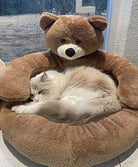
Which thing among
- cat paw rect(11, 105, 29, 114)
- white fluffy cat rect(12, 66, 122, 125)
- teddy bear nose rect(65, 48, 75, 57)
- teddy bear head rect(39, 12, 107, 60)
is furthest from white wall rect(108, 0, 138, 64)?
cat paw rect(11, 105, 29, 114)

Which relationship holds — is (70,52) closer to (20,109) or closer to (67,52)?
(67,52)

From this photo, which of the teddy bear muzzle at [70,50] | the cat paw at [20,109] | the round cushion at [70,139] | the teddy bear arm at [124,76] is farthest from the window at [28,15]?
the round cushion at [70,139]

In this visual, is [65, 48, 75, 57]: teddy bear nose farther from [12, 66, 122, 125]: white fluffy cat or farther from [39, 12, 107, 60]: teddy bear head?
[12, 66, 122, 125]: white fluffy cat

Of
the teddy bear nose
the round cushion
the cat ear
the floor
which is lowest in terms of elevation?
the floor

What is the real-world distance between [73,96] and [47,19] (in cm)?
59

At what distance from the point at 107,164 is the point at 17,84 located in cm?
74

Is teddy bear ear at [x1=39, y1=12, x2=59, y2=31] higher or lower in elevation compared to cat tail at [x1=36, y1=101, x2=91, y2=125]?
higher

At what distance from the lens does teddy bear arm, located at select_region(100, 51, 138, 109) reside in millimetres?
981

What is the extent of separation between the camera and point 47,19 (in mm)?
1107

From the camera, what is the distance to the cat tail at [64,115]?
2.91 ft

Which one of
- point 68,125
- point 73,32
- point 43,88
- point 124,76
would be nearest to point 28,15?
point 73,32

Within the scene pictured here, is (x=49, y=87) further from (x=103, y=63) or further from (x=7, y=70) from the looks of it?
(x=103, y=63)

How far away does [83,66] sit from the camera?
1272mm

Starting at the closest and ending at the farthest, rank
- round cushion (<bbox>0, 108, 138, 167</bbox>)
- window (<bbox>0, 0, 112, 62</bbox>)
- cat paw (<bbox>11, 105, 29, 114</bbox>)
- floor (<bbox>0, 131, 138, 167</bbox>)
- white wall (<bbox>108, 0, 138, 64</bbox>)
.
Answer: round cushion (<bbox>0, 108, 138, 167</bbox>), floor (<bbox>0, 131, 138, 167</bbox>), cat paw (<bbox>11, 105, 29, 114</bbox>), white wall (<bbox>108, 0, 138, 64</bbox>), window (<bbox>0, 0, 112, 62</bbox>)
